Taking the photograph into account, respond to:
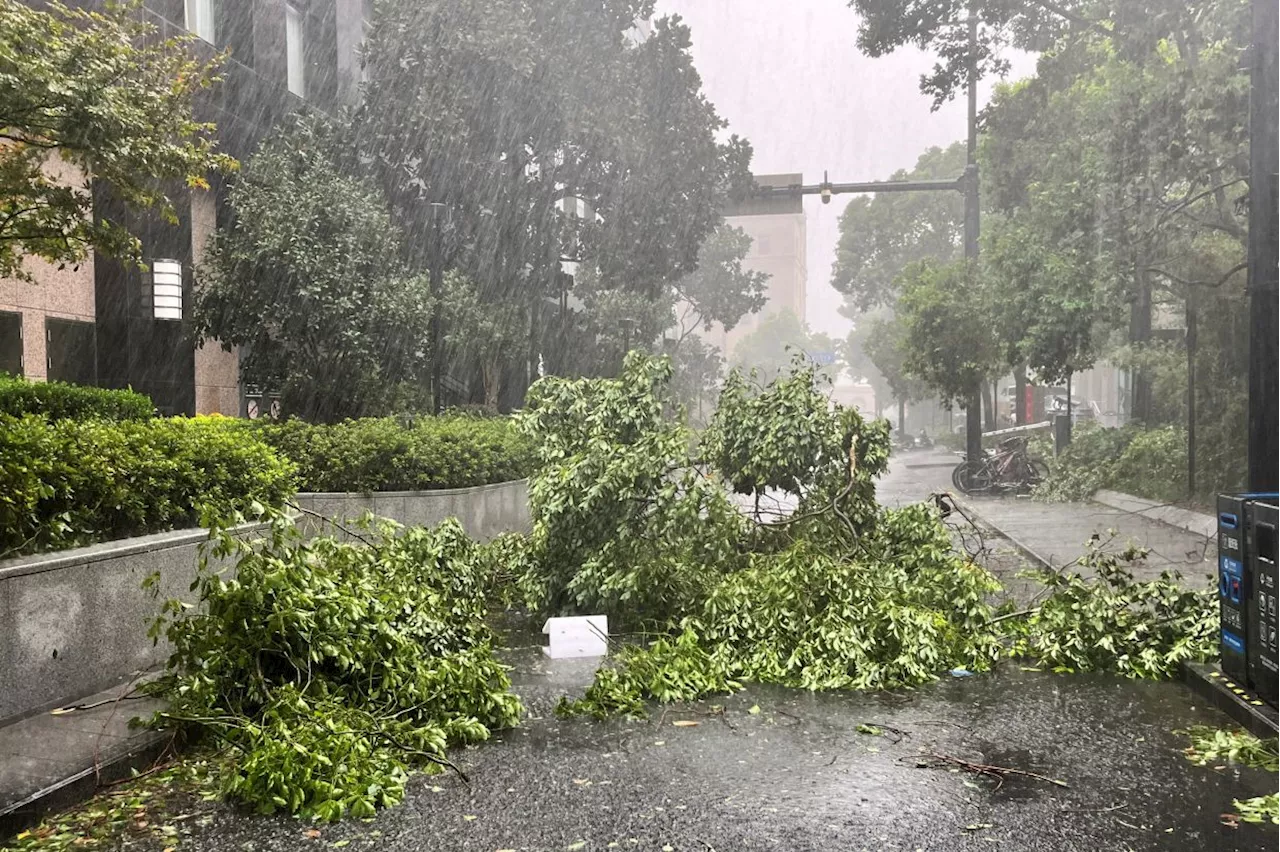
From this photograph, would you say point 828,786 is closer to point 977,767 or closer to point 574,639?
point 977,767

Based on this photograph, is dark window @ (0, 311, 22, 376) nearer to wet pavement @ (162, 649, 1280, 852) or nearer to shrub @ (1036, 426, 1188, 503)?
wet pavement @ (162, 649, 1280, 852)

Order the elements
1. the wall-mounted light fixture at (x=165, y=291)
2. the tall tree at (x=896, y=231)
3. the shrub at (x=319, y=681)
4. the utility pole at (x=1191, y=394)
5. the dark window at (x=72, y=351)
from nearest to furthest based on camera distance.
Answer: the shrub at (x=319, y=681) → the dark window at (x=72, y=351) → the wall-mounted light fixture at (x=165, y=291) → the utility pole at (x=1191, y=394) → the tall tree at (x=896, y=231)

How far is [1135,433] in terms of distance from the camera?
24.5 meters

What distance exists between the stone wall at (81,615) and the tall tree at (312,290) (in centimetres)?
940

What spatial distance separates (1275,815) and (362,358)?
14.5 metres

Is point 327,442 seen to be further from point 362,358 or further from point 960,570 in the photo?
point 960,570

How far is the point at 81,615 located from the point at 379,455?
6111 millimetres

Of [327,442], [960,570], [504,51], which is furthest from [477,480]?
[504,51]

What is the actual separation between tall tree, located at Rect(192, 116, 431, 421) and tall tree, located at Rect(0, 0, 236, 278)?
431 cm

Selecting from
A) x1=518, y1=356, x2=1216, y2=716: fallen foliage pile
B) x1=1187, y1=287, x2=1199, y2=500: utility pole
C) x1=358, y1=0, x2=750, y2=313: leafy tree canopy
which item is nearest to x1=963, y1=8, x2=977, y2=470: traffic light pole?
x1=1187, y1=287, x2=1199, y2=500: utility pole

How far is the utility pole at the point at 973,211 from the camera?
23.4 m

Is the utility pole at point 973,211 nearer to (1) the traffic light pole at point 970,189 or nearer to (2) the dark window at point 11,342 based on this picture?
(1) the traffic light pole at point 970,189

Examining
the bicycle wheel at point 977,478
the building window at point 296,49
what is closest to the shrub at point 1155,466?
the bicycle wheel at point 977,478

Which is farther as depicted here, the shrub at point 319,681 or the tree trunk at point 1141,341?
the tree trunk at point 1141,341
